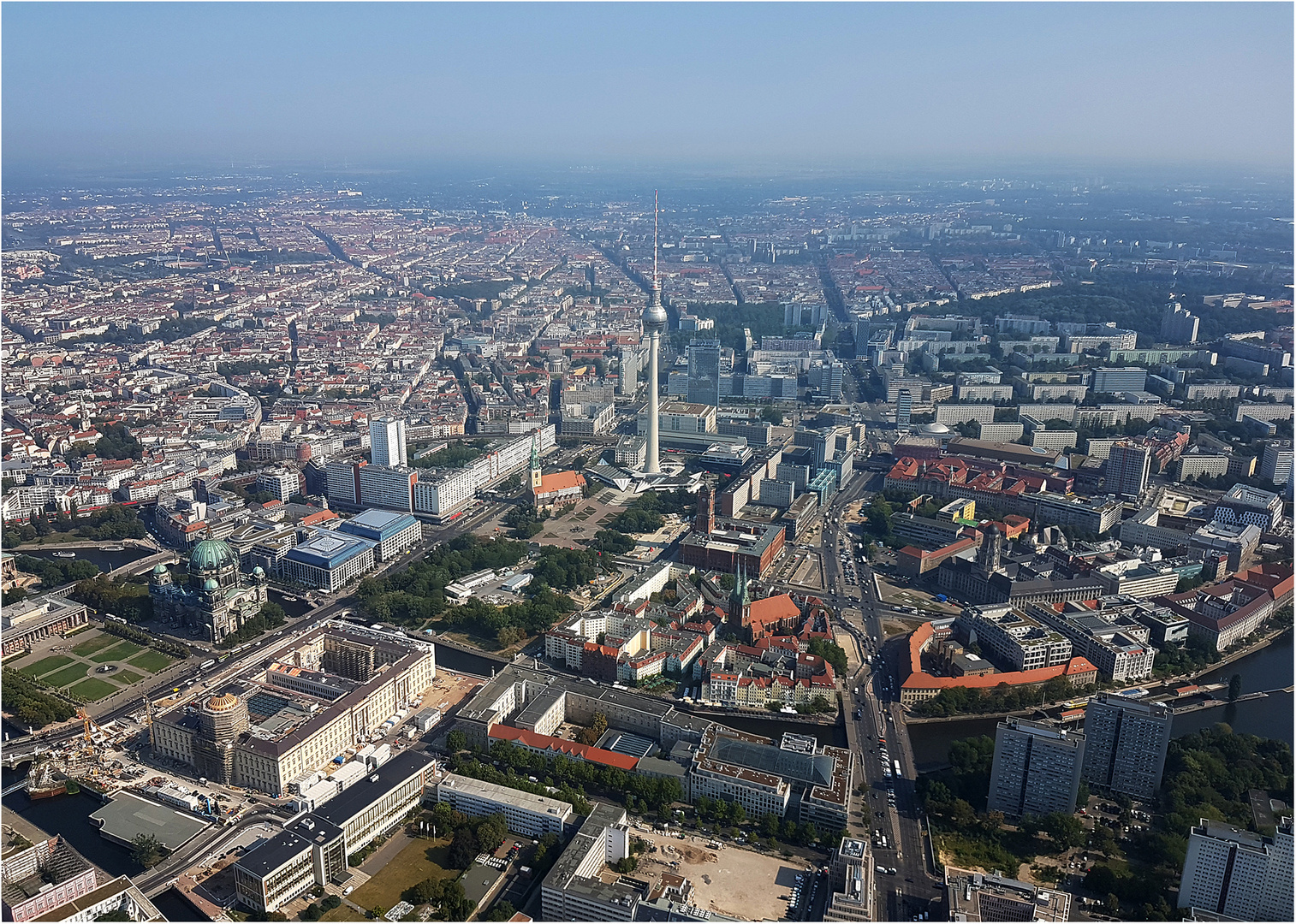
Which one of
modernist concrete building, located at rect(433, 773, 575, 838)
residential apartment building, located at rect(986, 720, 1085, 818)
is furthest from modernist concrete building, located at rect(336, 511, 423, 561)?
residential apartment building, located at rect(986, 720, 1085, 818)

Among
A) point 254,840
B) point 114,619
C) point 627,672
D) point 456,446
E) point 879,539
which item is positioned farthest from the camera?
point 456,446

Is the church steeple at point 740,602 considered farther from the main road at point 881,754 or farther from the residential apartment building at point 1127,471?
the residential apartment building at point 1127,471

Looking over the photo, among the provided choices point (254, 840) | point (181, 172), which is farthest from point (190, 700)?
point (181, 172)

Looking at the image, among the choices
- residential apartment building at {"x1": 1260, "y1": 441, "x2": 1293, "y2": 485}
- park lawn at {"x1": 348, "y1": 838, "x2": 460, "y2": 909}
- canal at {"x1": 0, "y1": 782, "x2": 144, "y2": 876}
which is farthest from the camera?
residential apartment building at {"x1": 1260, "y1": 441, "x2": 1293, "y2": 485}

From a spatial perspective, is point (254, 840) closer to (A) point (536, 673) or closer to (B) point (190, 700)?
(B) point (190, 700)

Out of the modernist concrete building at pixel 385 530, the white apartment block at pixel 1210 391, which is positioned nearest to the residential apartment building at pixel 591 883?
the modernist concrete building at pixel 385 530

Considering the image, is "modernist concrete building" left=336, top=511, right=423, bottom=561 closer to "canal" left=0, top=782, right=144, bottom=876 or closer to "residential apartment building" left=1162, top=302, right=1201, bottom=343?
"canal" left=0, top=782, right=144, bottom=876
